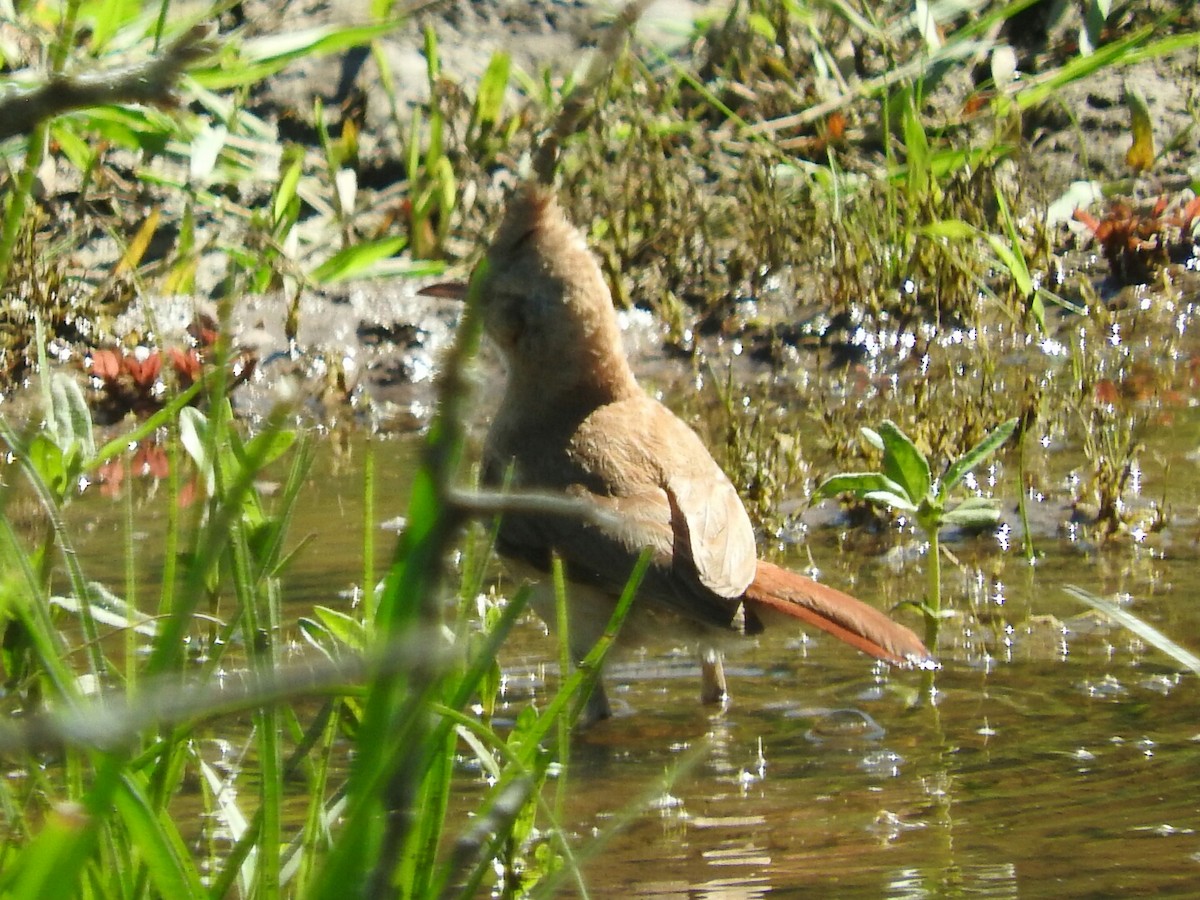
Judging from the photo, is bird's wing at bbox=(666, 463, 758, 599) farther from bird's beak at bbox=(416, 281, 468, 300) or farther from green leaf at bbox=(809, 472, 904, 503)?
bird's beak at bbox=(416, 281, 468, 300)

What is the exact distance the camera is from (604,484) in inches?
168

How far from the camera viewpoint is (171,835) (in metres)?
2.04

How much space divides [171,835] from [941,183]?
605 cm

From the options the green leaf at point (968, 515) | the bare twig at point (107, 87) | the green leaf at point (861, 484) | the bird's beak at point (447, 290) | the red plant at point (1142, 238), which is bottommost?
the green leaf at point (968, 515)

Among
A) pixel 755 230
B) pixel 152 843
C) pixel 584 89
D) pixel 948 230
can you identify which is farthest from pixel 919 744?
pixel 755 230

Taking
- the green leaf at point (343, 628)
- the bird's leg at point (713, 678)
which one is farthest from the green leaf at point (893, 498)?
the green leaf at point (343, 628)

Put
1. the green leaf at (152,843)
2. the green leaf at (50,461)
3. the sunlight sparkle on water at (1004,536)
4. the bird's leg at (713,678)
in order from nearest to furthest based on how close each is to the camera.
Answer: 1. the green leaf at (152,843)
2. the green leaf at (50,461)
3. the bird's leg at (713,678)
4. the sunlight sparkle on water at (1004,536)

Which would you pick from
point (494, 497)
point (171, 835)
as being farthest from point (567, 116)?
point (171, 835)

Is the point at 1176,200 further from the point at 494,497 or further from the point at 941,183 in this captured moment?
the point at 494,497

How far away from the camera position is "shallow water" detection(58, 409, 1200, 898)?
292 cm

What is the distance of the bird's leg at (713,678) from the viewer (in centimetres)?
411

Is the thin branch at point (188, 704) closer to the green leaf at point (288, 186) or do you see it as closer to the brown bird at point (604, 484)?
the brown bird at point (604, 484)

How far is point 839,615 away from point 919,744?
0.35 meters

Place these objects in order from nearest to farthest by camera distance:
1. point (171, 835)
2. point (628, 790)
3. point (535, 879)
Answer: point (171, 835)
point (535, 879)
point (628, 790)
